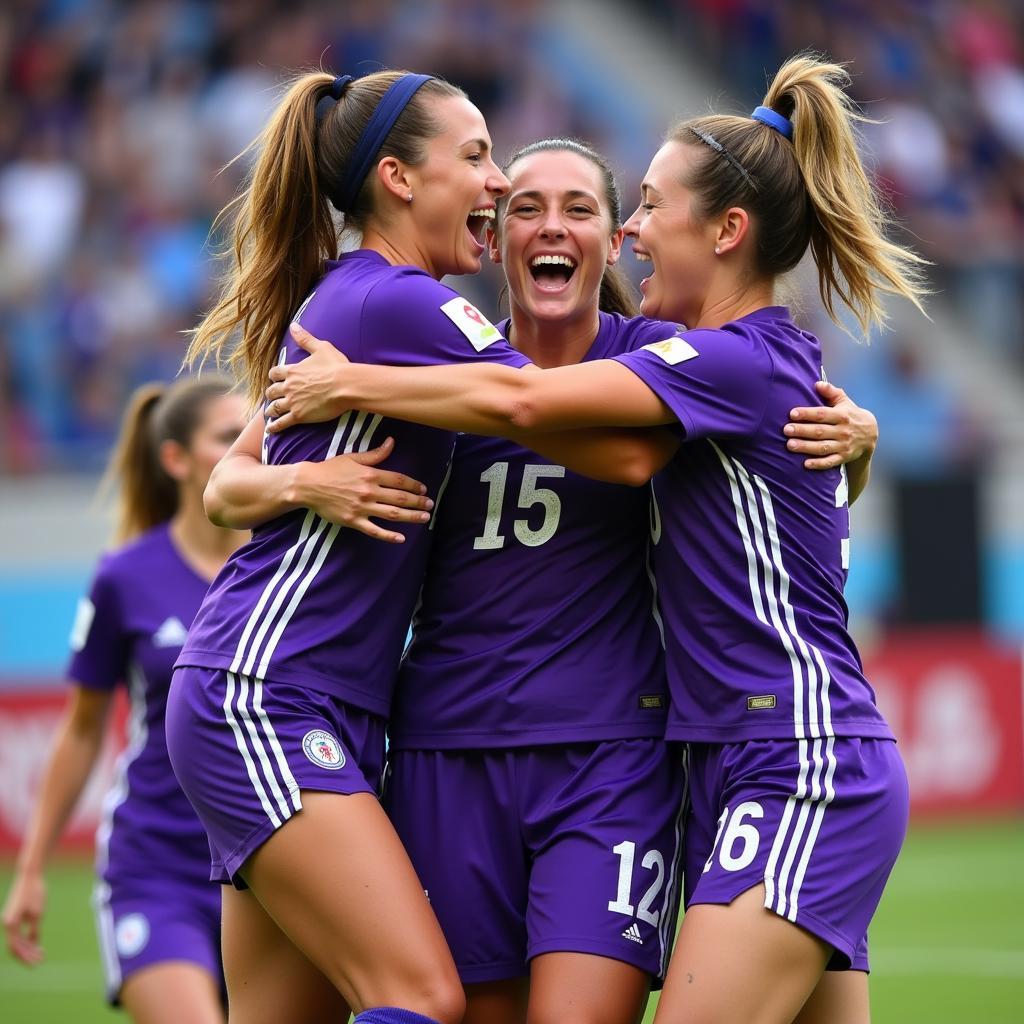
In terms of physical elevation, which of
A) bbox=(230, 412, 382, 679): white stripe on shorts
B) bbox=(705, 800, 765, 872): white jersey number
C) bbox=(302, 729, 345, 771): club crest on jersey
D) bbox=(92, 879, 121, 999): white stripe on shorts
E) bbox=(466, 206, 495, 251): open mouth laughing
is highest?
bbox=(466, 206, 495, 251): open mouth laughing

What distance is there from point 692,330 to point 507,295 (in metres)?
0.80

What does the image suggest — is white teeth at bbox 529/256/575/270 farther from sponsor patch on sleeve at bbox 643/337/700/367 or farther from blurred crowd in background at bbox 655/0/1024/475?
blurred crowd in background at bbox 655/0/1024/475

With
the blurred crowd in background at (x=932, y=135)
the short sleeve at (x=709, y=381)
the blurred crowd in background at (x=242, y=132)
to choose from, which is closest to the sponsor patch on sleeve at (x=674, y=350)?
the short sleeve at (x=709, y=381)

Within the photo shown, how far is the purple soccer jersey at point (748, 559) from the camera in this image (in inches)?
148

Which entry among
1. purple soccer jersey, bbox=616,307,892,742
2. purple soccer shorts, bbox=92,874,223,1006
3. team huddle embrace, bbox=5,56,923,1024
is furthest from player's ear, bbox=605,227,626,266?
purple soccer shorts, bbox=92,874,223,1006

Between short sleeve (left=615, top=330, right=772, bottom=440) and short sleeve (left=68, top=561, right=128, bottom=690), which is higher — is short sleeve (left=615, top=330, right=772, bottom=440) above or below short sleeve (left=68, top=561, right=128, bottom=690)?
above

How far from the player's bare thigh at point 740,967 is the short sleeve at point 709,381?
37.1 inches

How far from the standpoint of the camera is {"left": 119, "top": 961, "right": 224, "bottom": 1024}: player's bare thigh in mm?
4922

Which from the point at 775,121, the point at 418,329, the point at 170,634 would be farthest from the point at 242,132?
the point at 418,329

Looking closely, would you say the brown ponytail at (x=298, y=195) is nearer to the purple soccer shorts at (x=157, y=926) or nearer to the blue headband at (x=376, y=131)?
the blue headband at (x=376, y=131)

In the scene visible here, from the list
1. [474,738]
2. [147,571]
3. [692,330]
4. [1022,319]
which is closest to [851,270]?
[692,330]

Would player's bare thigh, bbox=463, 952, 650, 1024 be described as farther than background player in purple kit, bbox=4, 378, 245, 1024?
No

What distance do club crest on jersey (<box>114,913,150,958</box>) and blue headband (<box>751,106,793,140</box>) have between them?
2759 mm

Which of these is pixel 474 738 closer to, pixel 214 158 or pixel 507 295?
pixel 507 295
